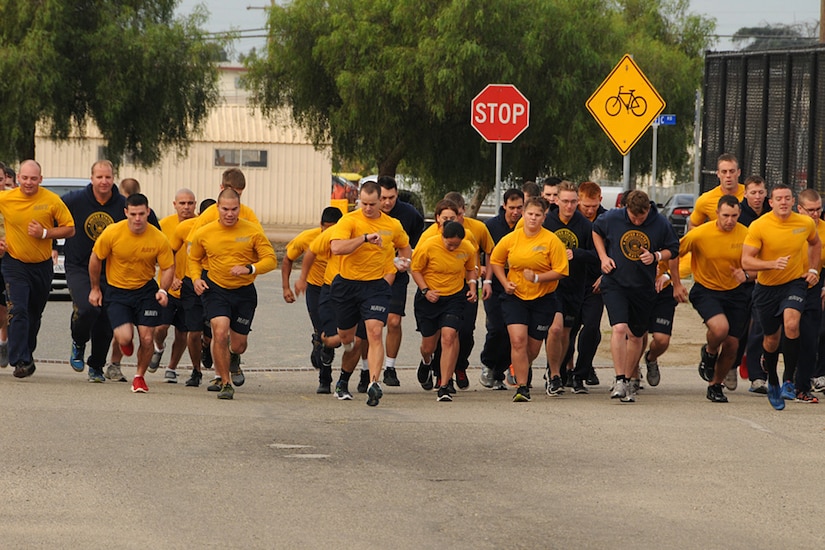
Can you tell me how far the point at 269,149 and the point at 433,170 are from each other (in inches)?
791

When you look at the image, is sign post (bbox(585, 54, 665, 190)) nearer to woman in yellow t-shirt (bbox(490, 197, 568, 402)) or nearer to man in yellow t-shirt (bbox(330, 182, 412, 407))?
woman in yellow t-shirt (bbox(490, 197, 568, 402))

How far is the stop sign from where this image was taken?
2100cm

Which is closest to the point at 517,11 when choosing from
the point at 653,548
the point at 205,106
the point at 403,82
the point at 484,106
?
the point at 403,82

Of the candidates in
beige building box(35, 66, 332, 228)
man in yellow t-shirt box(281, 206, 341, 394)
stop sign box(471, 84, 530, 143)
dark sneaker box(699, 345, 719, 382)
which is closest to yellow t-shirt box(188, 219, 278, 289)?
man in yellow t-shirt box(281, 206, 341, 394)

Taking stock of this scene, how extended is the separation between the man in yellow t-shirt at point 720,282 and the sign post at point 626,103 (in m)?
5.02

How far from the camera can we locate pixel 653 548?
698 centimetres

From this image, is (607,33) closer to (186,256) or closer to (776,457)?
(186,256)

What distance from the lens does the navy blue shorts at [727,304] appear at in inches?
502

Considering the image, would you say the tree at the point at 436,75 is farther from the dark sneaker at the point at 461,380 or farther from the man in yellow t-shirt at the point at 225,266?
the man in yellow t-shirt at the point at 225,266

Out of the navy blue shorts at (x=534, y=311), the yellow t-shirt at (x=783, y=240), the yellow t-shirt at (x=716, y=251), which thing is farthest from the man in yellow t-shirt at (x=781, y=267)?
the navy blue shorts at (x=534, y=311)

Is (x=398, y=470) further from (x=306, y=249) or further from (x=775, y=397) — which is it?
(x=306, y=249)

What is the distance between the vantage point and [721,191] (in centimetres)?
1398

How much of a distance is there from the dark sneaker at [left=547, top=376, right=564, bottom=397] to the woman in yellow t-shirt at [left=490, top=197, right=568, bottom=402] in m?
0.28

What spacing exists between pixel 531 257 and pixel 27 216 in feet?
14.2
